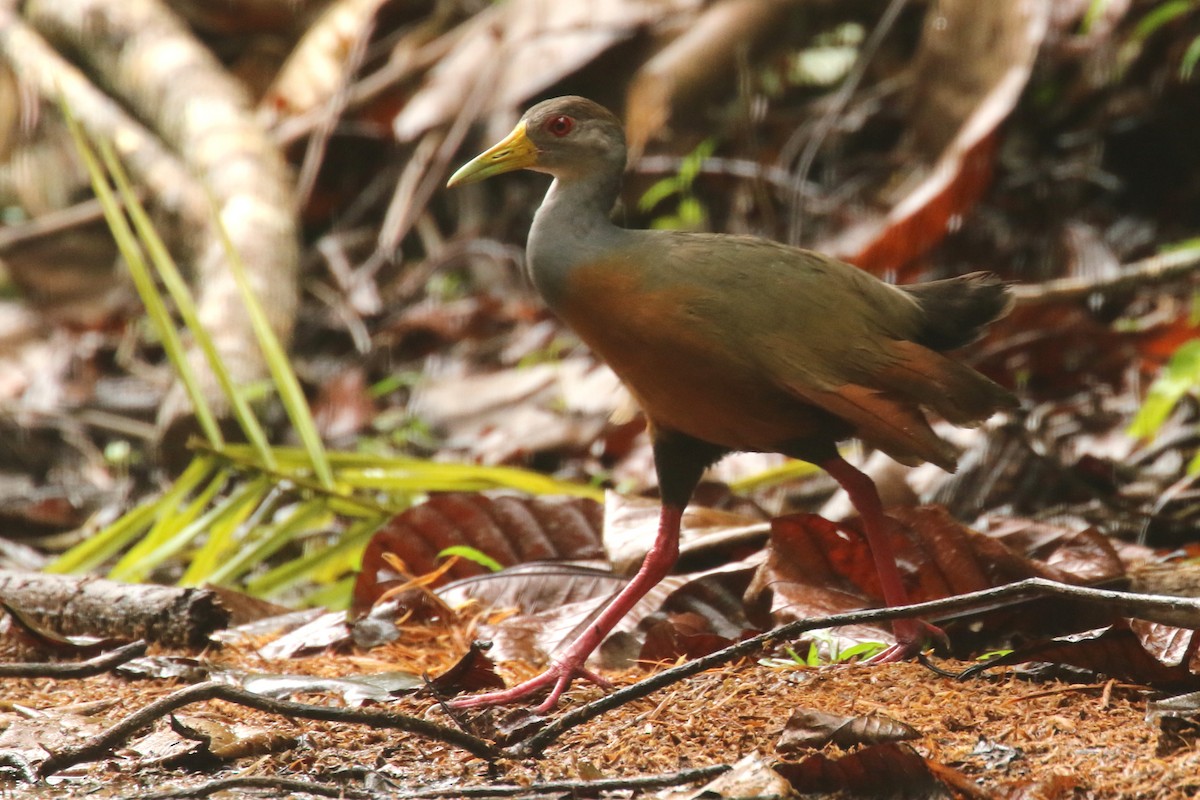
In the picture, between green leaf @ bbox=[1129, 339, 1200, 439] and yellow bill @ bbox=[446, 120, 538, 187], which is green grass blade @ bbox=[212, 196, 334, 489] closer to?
yellow bill @ bbox=[446, 120, 538, 187]

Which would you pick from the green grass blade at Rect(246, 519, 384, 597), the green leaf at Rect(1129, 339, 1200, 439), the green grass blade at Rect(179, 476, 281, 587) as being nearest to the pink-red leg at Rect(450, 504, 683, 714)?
the green grass blade at Rect(246, 519, 384, 597)

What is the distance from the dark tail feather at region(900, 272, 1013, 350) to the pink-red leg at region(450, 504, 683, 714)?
→ 27.8 inches

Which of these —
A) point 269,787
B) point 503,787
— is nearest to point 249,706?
point 269,787

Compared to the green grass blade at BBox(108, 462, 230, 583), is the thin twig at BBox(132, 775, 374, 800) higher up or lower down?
higher up

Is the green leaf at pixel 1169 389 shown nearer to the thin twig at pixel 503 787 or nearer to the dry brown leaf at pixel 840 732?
the dry brown leaf at pixel 840 732

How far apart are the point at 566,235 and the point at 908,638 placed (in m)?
1.11

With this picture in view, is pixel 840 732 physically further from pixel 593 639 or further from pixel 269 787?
pixel 269 787

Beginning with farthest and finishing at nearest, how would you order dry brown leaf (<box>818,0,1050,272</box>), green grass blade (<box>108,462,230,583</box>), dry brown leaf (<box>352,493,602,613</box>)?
dry brown leaf (<box>818,0,1050,272</box>) → green grass blade (<box>108,462,230,583</box>) → dry brown leaf (<box>352,493,602,613</box>)

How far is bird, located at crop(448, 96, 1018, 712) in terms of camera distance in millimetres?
2729

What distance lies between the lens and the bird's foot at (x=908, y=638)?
2857 mm

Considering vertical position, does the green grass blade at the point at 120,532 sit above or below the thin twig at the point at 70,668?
below

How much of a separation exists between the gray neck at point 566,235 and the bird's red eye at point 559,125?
14 centimetres

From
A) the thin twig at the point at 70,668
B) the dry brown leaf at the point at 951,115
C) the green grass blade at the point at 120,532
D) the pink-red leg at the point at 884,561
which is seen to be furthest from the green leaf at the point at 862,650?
the dry brown leaf at the point at 951,115

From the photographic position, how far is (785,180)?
7008mm
